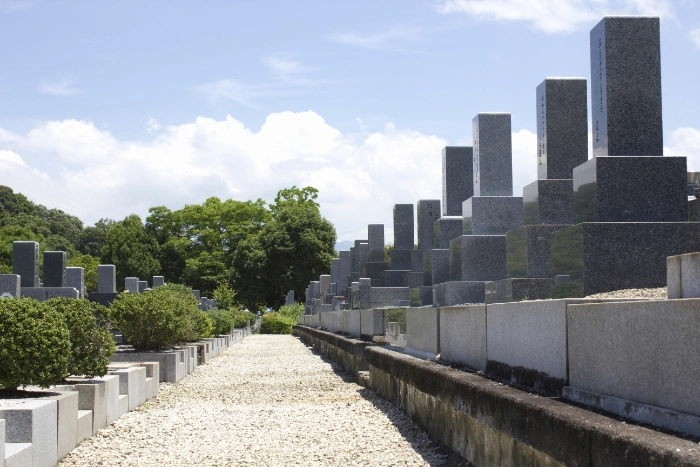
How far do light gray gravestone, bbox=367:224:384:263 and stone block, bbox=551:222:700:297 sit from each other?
18.4 metres

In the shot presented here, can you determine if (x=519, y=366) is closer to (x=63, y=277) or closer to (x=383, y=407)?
(x=383, y=407)

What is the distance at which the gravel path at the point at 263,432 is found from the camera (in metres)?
6.95

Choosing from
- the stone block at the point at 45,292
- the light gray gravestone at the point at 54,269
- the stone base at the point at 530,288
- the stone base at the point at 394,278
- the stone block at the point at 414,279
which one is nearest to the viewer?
the stone base at the point at 530,288

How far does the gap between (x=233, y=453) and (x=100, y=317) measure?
553 centimetres

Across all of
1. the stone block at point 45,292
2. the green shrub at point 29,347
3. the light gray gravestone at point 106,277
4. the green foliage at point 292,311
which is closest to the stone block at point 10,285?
the stone block at point 45,292

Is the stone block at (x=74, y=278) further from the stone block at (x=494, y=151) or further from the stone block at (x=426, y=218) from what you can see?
the stone block at (x=494, y=151)

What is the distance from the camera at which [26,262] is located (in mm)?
20328

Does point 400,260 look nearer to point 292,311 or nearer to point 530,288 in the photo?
point 530,288

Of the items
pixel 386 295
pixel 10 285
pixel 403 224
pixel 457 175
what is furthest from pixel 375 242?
pixel 10 285

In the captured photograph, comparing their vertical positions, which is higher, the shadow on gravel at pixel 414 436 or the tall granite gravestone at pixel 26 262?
the tall granite gravestone at pixel 26 262

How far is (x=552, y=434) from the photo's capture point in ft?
13.7

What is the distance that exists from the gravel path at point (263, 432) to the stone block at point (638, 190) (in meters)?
3.99

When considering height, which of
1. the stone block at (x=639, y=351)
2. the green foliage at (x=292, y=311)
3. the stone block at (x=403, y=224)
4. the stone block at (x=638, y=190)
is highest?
the stone block at (x=403, y=224)

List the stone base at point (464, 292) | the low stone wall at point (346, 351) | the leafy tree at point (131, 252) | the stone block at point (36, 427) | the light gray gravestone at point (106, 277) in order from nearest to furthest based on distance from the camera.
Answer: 1. the stone block at point (36, 427)
2. the low stone wall at point (346, 351)
3. the stone base at point (464, 292)
4. the light gray gravestone at point (106, 277)
5. the leafy tree at point (131, 252)
